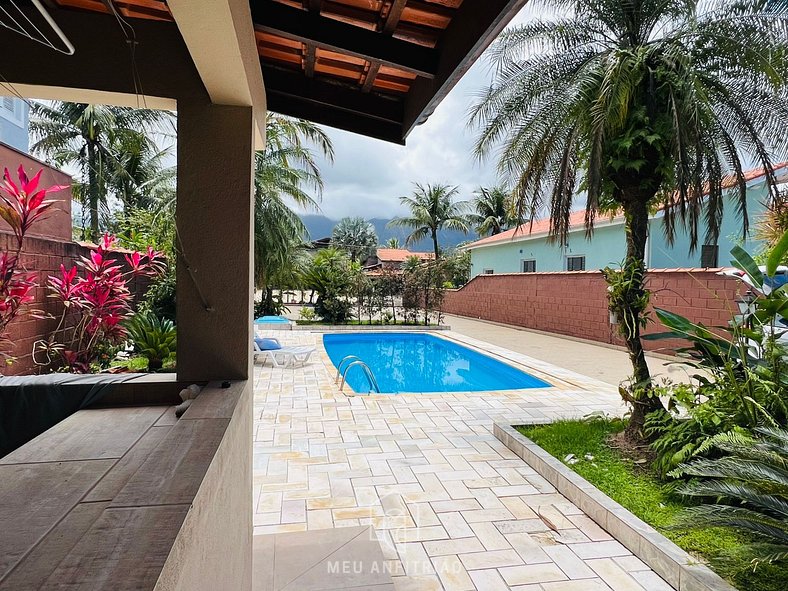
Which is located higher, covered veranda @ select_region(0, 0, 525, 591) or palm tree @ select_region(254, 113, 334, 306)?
palm tree @ select_region(254, 113, 334, 306)

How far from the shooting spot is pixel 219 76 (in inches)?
86.7

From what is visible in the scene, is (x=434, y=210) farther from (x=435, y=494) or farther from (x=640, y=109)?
(x=435, y=494)

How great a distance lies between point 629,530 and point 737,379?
67.5 inches

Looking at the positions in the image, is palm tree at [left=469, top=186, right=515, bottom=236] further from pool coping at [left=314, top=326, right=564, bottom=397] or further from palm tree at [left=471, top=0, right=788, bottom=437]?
palm tree at [left=471, top=0, right=788, bottom=437]

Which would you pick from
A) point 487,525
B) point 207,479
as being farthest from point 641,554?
point 207,479

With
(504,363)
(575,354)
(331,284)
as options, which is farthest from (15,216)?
(331,284)

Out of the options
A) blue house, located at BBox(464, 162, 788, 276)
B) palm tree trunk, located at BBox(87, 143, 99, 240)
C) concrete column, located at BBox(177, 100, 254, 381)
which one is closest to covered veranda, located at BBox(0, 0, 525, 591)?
concrete column, located at BBox(177, 100, 254, 381)

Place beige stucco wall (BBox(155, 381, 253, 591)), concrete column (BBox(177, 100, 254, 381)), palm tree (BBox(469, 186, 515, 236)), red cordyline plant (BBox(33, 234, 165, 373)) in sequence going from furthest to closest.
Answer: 1. palm tree (BBox(469, 186, 515, 236))
2. red cordyline plant (BBox(33, 234, 165, 373))
3. concrete column (BBox(177, 100, 254, 381))
4. beige stucco wall (BBox(155, 381, 253, 591))

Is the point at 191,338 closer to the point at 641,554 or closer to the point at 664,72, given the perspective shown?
the point at 641,554

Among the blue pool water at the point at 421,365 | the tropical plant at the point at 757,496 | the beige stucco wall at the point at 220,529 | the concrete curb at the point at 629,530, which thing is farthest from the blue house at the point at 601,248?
A: the beige stucco wall at the point at 220,529

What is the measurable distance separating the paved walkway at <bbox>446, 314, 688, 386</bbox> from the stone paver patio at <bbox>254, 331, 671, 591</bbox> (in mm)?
2496

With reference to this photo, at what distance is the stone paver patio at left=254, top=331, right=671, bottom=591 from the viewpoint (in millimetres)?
2906

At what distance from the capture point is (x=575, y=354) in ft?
37.6

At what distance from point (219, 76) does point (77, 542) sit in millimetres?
1994
